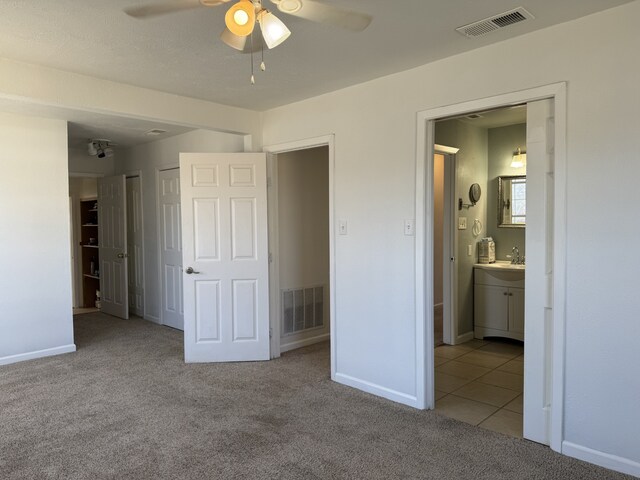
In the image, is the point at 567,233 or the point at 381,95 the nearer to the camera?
the point at 567,233

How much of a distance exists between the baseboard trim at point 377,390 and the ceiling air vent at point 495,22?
2.39m

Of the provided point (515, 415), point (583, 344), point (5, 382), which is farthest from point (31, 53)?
point (515, 415)

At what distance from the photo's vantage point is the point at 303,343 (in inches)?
196

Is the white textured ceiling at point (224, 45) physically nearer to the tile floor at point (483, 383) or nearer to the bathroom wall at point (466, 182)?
the bathroom wall at point (466, 182)

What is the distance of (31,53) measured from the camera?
299 cm

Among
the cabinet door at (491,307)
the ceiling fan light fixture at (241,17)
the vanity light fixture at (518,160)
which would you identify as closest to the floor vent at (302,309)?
the cabinet door at (491,307)

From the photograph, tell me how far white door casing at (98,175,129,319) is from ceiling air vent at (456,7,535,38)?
4.88 meters

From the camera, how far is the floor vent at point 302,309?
15.8 ft

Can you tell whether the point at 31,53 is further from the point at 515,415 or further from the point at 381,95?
the point at 515,415

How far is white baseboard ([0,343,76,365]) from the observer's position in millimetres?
4355

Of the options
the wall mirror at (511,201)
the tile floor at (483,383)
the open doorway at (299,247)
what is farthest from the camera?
the wall mirror at (511,201)

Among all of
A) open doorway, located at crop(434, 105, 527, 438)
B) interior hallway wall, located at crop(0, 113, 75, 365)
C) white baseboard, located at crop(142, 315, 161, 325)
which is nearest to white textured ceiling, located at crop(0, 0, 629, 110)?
interior hallway wall, located at crop(0, 113, 75, 365)

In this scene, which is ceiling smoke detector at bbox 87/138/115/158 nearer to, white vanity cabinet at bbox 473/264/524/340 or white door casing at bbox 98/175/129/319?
white door casing at bbox 98/175/129/319

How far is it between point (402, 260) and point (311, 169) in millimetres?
1955
